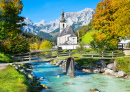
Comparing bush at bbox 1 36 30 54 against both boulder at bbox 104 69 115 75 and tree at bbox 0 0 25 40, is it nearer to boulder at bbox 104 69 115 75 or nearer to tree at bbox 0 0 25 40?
tree at bbox 0 0 25 40

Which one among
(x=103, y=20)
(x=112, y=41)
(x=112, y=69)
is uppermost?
(x=103, y=20)

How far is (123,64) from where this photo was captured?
2466 centimetres

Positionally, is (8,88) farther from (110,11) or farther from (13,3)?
(110,11)

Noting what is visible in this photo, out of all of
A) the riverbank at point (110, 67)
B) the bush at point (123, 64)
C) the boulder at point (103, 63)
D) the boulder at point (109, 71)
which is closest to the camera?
the riverbank at point (110, 67)

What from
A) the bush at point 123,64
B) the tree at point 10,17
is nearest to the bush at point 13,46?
the tree at point 10,17

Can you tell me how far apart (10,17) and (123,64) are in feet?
75.1

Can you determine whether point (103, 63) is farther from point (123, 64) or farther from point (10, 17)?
point (10, 17)

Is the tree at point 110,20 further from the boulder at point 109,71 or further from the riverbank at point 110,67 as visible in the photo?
the boulder at point 109,71

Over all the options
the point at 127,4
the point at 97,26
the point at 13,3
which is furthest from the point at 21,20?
the point at 127,4

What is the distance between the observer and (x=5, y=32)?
27828 millimetres

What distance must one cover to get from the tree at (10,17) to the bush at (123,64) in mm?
21072

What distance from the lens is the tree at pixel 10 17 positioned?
2768 centimetres

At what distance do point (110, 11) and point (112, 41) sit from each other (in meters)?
6.42

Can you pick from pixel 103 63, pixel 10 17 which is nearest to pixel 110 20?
pixel 103 63
